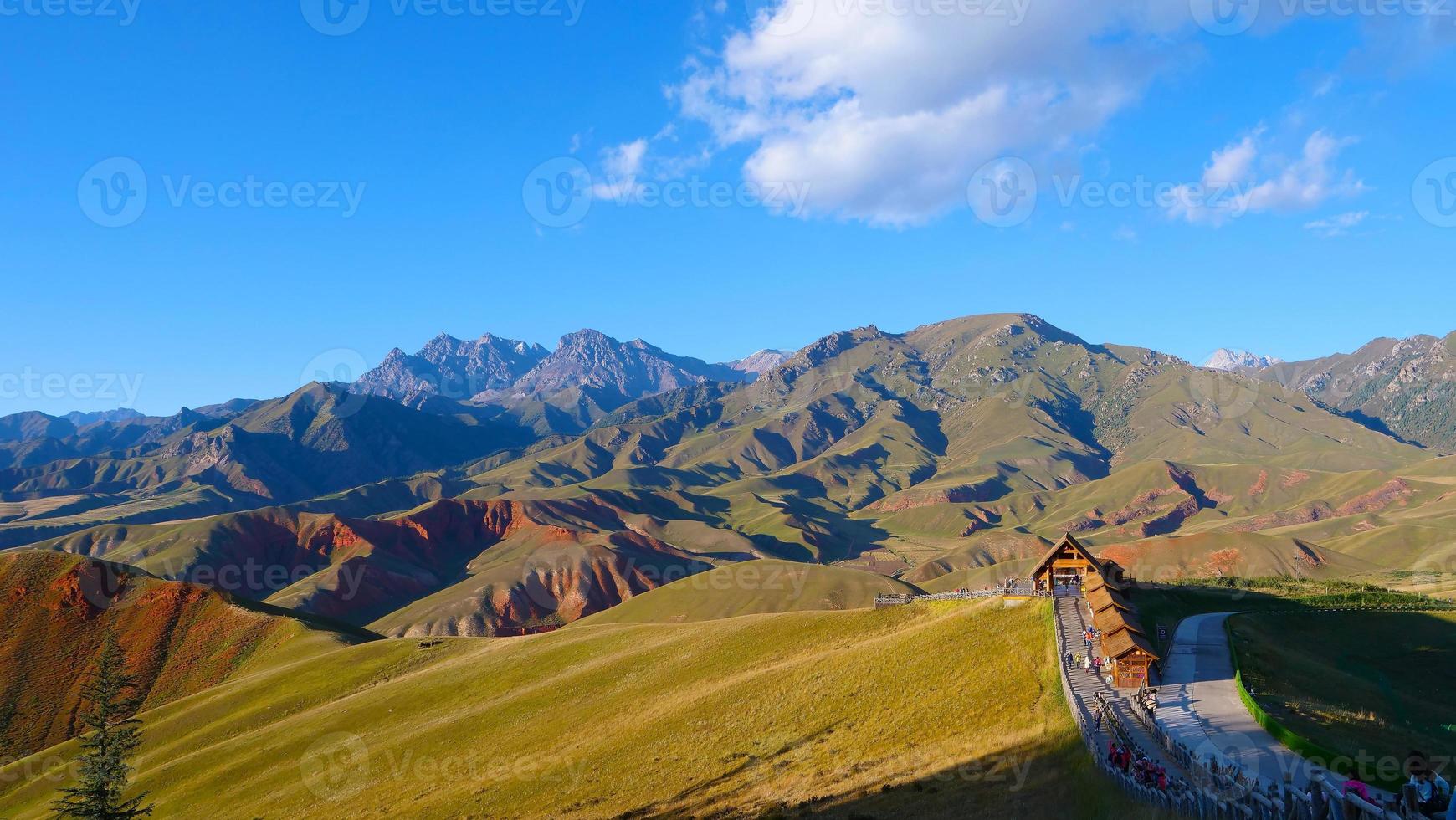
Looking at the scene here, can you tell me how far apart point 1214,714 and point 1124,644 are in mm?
5867

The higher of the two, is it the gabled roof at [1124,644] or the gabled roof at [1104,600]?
the gabled roof at [1104,600]

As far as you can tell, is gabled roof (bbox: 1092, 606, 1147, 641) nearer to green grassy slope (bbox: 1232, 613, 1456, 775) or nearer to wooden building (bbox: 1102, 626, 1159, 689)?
wooden building (bbox: 1102, 626, 1159, 689)

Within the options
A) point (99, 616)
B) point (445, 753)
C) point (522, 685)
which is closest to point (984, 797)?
point (445, 753)

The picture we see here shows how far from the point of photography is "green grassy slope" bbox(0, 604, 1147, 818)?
111 ft

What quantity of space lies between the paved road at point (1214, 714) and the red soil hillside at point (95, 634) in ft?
362

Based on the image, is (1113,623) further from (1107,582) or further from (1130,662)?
(1107,582)

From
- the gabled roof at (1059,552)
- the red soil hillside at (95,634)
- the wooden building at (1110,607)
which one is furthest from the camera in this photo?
the red soil hillside at (95,634)

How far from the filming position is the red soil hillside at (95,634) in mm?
111188

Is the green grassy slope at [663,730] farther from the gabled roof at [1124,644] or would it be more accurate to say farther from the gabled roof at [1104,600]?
the gabled roof at [1104,600]

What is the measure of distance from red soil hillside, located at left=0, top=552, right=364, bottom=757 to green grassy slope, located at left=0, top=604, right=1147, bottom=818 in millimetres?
31205

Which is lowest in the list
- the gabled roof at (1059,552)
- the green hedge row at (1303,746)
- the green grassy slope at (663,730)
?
the green grassy slope at (663,730)

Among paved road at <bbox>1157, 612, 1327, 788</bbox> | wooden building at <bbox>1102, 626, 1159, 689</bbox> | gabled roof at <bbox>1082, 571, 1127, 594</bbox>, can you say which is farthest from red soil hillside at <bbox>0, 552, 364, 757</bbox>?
→ paved road at <bbox>1157, 612, 1327, 788</bbox>

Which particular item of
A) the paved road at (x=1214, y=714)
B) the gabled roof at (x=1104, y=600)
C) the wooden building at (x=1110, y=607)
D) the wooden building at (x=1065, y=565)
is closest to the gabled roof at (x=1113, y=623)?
the wooden building at (x=1110, y=607)

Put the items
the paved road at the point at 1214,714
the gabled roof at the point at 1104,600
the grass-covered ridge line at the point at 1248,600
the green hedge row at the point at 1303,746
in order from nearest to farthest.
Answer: the green hedge row at the point at 1303,746, the paved road at the point at 1214,714, the gabled roof at the point at 1104,600, the grass-covered ridge line at the point at 1248,600
